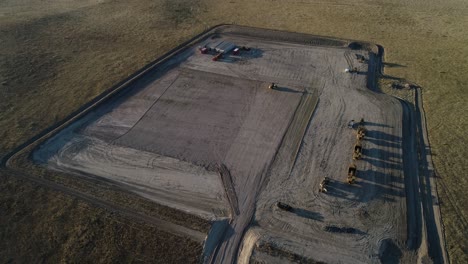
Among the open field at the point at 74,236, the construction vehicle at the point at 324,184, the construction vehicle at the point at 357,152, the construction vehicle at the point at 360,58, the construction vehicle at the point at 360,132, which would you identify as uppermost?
the construction vehicle at the point at 360,58

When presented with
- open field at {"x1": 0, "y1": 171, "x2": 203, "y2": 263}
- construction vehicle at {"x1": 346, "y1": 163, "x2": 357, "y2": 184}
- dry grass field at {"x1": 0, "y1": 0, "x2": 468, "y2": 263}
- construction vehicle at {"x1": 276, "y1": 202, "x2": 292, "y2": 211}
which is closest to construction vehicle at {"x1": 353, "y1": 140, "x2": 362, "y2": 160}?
construction vehicle at {"x1": 346, "y1": 163, "x2": 357, "y2": 184}

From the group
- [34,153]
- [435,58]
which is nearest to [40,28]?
[34,153]

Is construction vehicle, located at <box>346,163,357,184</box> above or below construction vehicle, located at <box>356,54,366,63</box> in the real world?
below

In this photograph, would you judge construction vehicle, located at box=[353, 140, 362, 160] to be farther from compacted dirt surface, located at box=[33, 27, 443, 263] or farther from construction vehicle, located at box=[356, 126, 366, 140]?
construction vehicle, located at box=[356, 126, 366, 140]

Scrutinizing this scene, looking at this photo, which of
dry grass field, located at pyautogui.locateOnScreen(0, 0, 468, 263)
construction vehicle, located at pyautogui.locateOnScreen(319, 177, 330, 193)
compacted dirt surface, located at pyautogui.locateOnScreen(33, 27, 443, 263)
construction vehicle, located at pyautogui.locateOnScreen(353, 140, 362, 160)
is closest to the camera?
compacted dirt surface, located at pyautogui.locateOnScreen(33, 27, 443, 263)

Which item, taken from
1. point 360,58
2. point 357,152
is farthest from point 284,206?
point 360,58

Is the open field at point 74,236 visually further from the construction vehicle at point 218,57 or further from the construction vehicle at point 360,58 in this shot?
the construction vehicle at point 360,58

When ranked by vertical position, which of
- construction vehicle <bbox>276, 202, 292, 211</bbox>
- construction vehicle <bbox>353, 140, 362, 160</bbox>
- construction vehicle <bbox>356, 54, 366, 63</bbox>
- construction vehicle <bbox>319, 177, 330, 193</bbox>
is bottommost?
construction vehicle <bbox>276, 202, 292, 211</bbox>

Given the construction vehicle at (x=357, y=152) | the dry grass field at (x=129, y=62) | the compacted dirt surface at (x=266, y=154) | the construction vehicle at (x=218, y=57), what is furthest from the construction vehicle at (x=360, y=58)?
the construction vehicle at (x=357, y=152)
